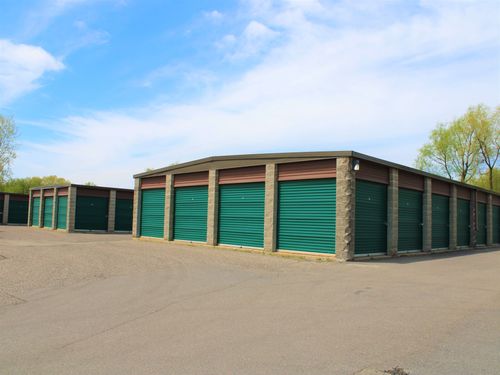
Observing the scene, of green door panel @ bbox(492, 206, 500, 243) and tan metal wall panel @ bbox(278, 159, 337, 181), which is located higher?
tan metal wall panel @ bbox(278, 159, 337, 181)

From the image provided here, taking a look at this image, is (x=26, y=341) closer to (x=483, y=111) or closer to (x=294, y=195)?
(x=294, y=195)

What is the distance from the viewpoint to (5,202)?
49875 mm

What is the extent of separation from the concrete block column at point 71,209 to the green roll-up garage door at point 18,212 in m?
18.6

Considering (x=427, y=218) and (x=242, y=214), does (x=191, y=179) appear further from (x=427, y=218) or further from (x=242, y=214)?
(x=427, y=218)

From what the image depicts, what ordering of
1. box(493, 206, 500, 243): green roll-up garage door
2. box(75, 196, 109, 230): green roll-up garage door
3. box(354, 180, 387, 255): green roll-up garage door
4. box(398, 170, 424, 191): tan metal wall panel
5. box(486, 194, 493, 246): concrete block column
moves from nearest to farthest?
box(354, 180, 387, 255): green roll-up garage door, box(398, 170, 424, 191): tan metal wall panel, box(486, 194, 493, 246): concrete block column, box(493, 206, 500, 243): green roll-up garage door, box(75, 196, 109, 230): green roll-up garage door

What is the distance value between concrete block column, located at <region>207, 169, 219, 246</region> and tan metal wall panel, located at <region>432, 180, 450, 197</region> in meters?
12.2

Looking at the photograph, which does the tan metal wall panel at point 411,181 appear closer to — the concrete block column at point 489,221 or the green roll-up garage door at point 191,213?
the green roll-up garage door at point 191,213

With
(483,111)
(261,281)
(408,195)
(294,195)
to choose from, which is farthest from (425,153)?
(261,281)

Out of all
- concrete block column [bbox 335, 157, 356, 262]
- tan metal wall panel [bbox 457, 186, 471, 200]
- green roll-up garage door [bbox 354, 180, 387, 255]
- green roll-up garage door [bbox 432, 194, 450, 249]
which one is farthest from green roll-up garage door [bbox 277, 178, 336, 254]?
tan metal wall panel [bbox 457, 186, 471, 200]

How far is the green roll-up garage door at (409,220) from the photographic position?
20.1 metres

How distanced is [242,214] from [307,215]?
12.8 feet

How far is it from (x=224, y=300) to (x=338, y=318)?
2500 millimetres

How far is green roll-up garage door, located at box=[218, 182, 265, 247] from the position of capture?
766 inches

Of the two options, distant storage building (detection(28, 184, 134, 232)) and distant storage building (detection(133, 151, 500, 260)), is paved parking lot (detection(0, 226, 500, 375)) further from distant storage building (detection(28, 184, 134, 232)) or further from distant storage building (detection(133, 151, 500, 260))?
distant storage building (detection(28, 184, 134, 232))
